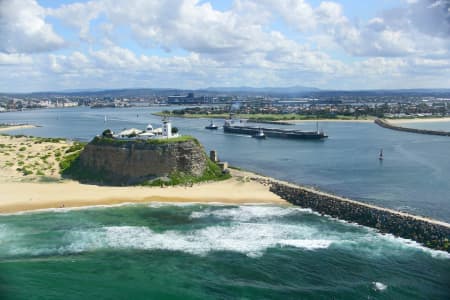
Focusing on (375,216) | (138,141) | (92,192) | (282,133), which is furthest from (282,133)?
(375,216)

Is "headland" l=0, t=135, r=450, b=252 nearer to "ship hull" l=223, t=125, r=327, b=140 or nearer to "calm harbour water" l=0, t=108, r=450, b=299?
"calm harbour water" l=0, t=108, r=450, b=299

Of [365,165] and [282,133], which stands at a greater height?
[282,133]

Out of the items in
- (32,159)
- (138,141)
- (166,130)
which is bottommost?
(32,159)

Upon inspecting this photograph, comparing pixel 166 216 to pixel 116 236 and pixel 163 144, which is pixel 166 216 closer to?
pixel 116 236

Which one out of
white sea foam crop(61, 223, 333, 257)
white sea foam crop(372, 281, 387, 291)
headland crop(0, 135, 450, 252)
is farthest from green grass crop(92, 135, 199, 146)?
white sea foam crop(372, 281, 387, 291)

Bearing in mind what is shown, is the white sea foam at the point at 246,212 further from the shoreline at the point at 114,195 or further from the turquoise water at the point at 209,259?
the shoreline at the point at 114,195

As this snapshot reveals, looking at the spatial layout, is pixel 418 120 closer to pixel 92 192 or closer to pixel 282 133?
pixel 282 133
